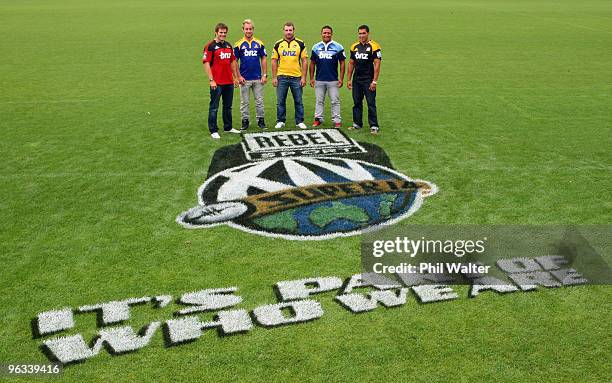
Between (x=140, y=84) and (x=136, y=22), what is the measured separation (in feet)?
49.7

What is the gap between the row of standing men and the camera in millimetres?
10273

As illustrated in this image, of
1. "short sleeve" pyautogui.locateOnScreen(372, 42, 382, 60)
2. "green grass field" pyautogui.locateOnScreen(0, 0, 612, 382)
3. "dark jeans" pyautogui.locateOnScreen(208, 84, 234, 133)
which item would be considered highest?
"short sleeve" pyautogui.locateOnScreen(372, 42, 382, 60)

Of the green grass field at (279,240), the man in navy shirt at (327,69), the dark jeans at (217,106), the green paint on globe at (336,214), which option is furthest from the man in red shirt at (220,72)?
the green paint on globe at (336,214)

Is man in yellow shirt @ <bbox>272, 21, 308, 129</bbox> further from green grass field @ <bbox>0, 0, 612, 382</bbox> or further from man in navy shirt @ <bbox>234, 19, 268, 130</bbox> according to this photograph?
green grass field @ <bbox>0, 0, 612, 382</bbox>

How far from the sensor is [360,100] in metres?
10.7

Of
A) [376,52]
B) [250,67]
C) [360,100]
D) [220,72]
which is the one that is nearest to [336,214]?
[360,100]

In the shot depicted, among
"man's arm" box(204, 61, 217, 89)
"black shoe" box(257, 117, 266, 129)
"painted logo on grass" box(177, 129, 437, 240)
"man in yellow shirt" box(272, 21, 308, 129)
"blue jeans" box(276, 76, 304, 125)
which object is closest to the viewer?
"painted logo on grass" box(177, 129, 437, 240)

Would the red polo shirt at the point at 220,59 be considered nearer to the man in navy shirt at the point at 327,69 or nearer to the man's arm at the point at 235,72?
the man's arm at the point at 235,72

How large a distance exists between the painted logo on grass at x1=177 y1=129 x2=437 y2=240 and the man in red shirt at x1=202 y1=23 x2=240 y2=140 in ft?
2.49

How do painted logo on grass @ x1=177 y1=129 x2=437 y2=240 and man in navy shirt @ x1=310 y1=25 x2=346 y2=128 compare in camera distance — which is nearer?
painted logo on grass @ x1=177 y1=129 x2=437 y2=240

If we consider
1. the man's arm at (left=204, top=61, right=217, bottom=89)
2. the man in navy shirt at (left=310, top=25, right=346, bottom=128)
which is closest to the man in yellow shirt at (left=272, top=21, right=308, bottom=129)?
the man in navy shirt at (left=310, top=25, right=346, bottom=128)

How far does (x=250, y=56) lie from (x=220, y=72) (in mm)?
626

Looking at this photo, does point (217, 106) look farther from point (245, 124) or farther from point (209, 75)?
point (245, 124)

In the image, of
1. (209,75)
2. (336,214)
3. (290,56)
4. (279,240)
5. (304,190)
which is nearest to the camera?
(279,240)
